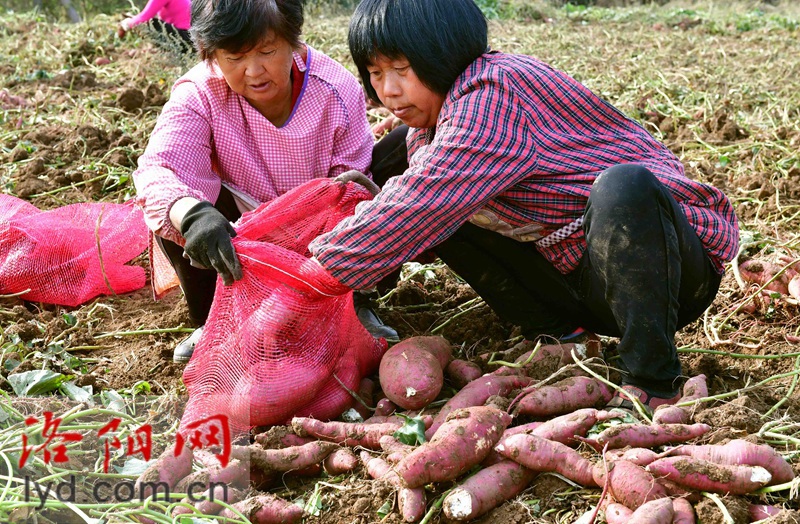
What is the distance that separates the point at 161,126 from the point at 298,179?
0.44 meters

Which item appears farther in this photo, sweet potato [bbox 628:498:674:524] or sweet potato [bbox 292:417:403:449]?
sweet potato [bbox 292:417:403:449]

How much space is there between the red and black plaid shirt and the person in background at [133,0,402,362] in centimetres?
54

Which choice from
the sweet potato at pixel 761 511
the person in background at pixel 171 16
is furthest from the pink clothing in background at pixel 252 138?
the person in background at pixel 171 16

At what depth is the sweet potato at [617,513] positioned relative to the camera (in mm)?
1573

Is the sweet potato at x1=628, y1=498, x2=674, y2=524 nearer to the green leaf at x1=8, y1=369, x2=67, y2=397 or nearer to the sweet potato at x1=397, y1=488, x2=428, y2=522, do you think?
the sweet potato at x1=397, y1=488, x2=428, y2=522

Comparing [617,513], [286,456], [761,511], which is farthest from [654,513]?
[286,456]

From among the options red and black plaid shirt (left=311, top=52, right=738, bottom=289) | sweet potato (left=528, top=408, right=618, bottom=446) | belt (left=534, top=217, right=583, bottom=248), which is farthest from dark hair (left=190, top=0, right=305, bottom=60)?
sweet potato (left=528, top=408, right=618, bottom=446)

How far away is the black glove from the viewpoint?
1.96 m

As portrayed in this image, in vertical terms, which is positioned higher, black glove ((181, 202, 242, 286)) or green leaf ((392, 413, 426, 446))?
black glove ((181, 202, 242, 286))

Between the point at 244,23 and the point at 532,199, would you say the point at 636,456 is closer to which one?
the point at 532,199

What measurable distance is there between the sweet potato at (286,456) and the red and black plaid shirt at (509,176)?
384mm

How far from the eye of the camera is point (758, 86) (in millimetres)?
4855

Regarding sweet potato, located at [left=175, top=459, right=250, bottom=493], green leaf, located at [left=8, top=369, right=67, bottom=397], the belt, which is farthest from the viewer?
green leaf, located at [left=8, top=369, right=67, bottom=397]

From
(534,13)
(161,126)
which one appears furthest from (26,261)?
(534,13)
